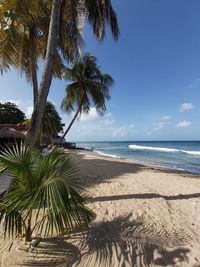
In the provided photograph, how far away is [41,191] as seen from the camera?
2.02 metres

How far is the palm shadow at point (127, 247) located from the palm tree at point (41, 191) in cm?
59

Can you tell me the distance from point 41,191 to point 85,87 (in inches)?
590

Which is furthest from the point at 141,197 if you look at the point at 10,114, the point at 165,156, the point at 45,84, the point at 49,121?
the point at 10,114

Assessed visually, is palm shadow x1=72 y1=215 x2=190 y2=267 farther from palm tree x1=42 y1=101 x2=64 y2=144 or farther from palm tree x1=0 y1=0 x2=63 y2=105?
palm tree x1=42 y1=101 x2=64 y2=144

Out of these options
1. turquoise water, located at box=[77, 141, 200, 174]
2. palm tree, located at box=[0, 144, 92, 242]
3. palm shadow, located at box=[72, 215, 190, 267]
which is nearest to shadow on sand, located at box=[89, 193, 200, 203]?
palm shadow, located at box=[72, 215, 190, 267]

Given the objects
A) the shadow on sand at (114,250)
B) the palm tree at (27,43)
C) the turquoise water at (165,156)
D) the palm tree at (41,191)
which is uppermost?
the palm tree at (27,43)

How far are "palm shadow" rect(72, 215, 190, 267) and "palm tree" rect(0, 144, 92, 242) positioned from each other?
0.59 metres

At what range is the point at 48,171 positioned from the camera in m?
2.30

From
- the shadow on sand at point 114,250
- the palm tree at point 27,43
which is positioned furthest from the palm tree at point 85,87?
the shadow on sand at point 114,250

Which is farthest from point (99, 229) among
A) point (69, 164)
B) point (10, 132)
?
point (10, 132)

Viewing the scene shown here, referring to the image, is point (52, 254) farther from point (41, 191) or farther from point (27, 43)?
point (27, 43)

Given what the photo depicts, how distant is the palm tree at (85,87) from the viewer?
52.8ft

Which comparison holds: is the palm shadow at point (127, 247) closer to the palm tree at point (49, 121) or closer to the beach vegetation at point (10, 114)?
the palm tree at point (49, 121)

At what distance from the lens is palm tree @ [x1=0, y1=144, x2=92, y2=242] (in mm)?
1977
